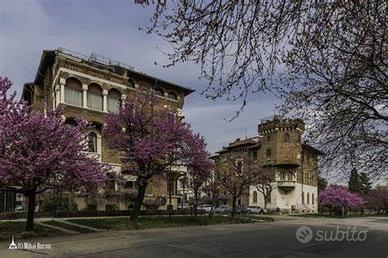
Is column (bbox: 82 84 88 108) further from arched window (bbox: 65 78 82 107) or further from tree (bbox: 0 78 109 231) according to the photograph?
tree (bbox: 0 78 109 231)

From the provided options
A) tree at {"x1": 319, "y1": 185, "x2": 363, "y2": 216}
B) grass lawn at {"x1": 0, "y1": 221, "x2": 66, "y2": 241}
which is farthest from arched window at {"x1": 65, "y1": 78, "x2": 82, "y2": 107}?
tree at {"x1": 319, "y1": 185, "x2": 363, "y2": 216}

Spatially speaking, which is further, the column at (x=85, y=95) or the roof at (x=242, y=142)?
the roof at (x=242, y=142)

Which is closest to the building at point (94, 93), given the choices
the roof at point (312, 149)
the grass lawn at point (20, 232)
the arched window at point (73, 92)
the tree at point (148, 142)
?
the arched window at point (73, 92)

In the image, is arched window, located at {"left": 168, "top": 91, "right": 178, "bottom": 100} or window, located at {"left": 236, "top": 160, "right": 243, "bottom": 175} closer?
window, located at {"left": 236, "top": 160, "right": 243, "bottom": 175}

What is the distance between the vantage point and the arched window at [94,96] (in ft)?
177

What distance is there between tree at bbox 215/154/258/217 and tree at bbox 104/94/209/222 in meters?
14.7

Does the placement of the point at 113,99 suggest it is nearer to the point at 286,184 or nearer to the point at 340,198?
the point at 340,198

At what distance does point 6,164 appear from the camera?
22656 millimetres

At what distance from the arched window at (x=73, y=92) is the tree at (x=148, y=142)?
1784cm

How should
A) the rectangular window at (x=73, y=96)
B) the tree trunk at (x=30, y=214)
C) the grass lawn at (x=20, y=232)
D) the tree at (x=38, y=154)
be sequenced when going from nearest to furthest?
the grass lawn at (x=20, y=232), the tree at (x=38, y=154), the tree trunk at (x=30, y=214), the rectangular window at (x=73, y=96)

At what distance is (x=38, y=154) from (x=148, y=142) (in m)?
10.4

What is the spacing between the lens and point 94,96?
54.6 meters

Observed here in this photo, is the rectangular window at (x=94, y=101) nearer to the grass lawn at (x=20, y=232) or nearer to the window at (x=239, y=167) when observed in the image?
the window at (x=239, y=167)

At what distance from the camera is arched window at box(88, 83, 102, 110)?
54037 millimetres
